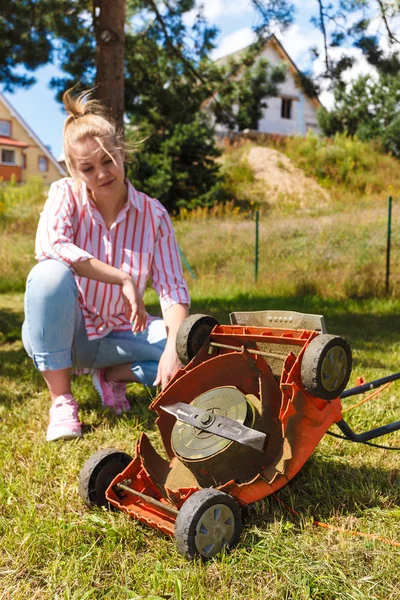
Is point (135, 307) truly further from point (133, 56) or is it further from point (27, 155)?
point (27, 155)

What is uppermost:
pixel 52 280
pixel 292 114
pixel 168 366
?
pixel 292 114

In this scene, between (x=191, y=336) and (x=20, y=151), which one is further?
(x=20, y=151)

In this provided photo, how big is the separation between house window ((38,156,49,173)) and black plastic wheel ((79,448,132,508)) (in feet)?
119

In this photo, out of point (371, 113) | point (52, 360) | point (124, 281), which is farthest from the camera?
point (371, 113)

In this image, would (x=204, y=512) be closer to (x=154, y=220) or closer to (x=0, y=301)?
(x=154, y=220)

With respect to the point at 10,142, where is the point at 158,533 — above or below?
below

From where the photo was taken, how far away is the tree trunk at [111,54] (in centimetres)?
597

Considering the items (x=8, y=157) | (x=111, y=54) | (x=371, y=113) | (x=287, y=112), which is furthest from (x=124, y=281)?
(x=8, y=157)

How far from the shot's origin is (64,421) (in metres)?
2.55

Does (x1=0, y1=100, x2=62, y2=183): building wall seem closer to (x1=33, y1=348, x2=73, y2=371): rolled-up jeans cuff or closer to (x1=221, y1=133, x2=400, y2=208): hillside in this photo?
(x1=221, y1=133, x2=400, y2=208): hillside

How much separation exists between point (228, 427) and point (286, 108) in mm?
30744

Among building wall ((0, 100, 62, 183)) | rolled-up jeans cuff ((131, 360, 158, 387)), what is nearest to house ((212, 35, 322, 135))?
building wall ((0, 100, 62, 183))

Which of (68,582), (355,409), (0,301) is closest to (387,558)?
(68,582)

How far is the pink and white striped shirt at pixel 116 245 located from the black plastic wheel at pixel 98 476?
0.86 m
